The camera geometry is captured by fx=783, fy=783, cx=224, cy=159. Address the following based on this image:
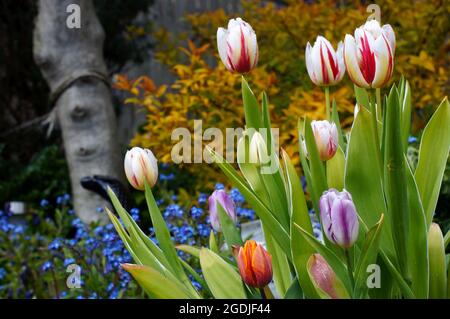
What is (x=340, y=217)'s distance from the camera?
4.63ft

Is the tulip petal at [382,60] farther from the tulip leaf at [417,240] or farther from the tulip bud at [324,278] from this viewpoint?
the tulip bud at [324,278]

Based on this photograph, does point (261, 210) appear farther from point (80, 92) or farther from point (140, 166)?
A: point (80, 92)

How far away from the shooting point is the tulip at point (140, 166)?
67.6 inches

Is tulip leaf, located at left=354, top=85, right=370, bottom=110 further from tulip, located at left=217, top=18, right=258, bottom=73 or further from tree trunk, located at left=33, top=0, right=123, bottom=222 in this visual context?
tree trunk, located at left=33, top=0, right=123, bottom=222

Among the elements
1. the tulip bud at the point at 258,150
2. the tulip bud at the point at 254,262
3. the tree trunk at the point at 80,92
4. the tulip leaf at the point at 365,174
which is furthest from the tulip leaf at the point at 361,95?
the tree trunk at the point at 80,92

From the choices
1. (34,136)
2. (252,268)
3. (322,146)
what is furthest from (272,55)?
(252,268)

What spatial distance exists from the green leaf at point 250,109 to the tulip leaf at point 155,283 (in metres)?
0.42

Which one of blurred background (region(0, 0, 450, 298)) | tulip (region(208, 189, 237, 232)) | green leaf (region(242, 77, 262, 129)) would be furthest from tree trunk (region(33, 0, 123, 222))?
green leaf (region(242, 77, 262, 129))

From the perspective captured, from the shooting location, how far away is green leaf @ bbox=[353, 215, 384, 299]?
1460 millimetres

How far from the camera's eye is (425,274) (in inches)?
64.6

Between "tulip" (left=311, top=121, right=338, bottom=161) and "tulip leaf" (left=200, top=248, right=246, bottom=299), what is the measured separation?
0.33 metres

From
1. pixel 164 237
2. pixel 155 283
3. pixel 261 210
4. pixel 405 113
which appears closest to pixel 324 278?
pixel 261 210

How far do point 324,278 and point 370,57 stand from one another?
434 mm

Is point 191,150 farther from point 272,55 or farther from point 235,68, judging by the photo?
point 235,68
